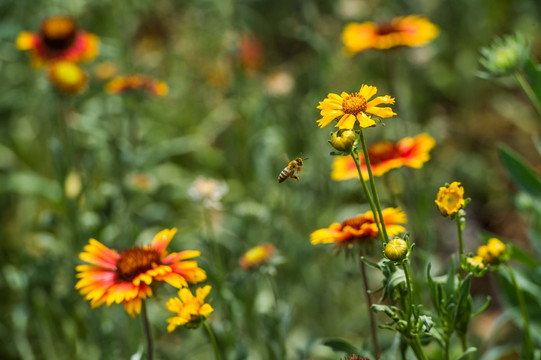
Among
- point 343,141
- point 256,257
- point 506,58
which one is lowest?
point 256,257

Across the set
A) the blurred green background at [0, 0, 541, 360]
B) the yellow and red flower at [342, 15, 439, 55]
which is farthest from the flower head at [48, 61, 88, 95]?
the yellow and red flower at [342, 15, 439, 55]

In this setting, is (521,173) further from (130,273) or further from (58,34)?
(58,34)

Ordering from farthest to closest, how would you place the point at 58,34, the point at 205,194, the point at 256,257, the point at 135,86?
the point at 58,34, the point at 135,86, the point at 205,194, the point at 256,257

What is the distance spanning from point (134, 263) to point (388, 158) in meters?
0.68

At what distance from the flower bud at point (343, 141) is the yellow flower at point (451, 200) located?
17 cm

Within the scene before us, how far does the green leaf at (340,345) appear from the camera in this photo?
47.9 inches

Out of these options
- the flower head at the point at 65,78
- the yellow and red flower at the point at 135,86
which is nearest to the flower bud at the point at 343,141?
the yellow and red flower at the point at 135,86

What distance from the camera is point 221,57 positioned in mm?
3504

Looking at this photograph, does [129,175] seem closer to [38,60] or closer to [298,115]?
[38,60]

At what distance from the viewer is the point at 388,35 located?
202cm

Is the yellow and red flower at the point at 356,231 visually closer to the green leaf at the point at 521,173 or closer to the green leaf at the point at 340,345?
the green leaf at the point at 340,345

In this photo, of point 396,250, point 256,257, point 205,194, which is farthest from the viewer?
point 205,194

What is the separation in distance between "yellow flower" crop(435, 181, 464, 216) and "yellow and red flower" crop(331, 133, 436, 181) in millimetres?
366

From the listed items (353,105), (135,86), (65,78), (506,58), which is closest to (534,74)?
(506,58)
